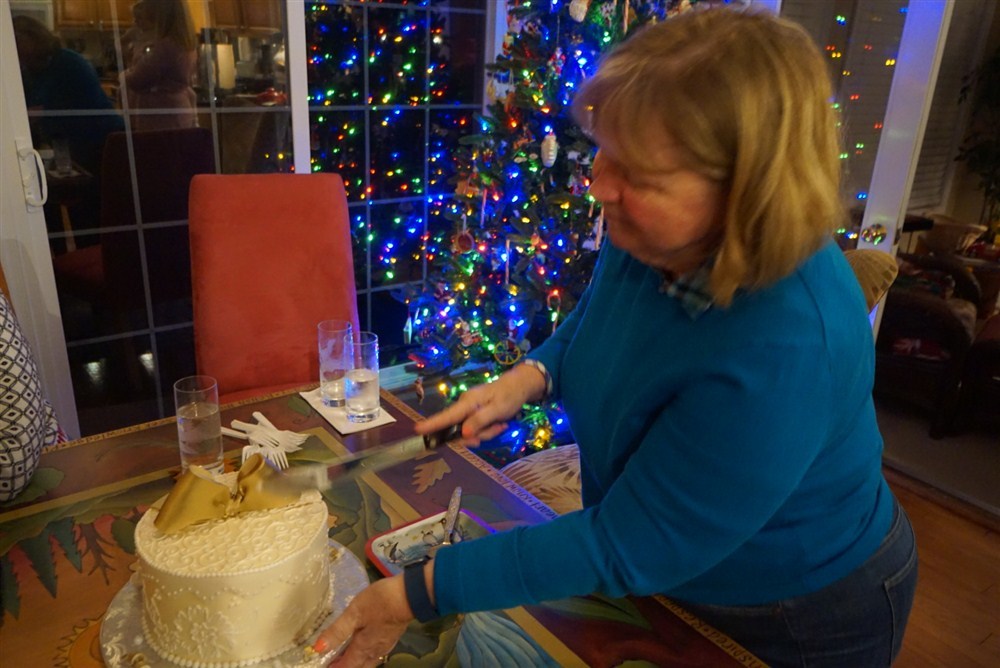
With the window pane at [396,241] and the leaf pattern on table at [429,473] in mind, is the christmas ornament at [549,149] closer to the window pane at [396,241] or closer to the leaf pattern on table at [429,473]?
the window pane at [396,241]

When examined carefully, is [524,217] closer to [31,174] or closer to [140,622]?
[31,174]

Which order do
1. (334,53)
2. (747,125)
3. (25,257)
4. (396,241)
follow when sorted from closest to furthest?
(747,125) → (25,257) → (334,53) → (396,241)

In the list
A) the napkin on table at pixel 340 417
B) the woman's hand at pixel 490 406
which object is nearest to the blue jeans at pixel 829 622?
the woman's hand at pixel 490 406

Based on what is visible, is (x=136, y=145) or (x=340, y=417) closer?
(x=340, y=417)

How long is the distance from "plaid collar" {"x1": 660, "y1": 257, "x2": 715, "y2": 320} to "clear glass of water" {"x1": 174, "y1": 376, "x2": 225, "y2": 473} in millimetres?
821

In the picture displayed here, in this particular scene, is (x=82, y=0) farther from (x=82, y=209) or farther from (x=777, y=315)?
(x=777, y=315)

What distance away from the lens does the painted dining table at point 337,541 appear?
0.87 meters

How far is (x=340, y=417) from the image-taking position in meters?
1.44

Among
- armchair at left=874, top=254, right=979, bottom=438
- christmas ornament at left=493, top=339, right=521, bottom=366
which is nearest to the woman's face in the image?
christmas ornament at left=493, top=339, right=521, bottom=366

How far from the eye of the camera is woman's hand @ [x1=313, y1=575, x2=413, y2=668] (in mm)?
802

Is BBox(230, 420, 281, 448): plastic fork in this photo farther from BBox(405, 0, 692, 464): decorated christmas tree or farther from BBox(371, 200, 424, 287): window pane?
BBox(371, 200, 424, 287): window pane

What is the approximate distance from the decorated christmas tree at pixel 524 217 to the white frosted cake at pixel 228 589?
5.43 ft

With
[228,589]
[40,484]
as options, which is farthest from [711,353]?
[40,484]

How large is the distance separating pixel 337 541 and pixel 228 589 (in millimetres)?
262
